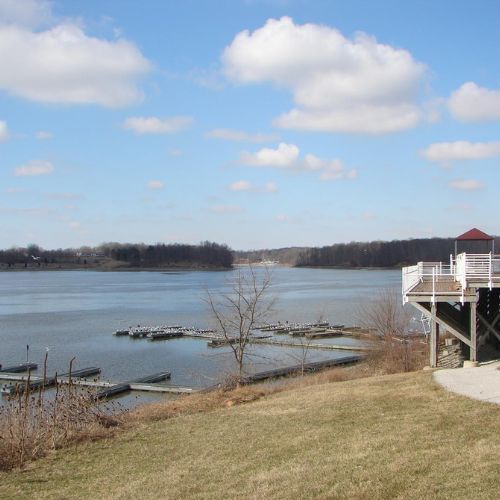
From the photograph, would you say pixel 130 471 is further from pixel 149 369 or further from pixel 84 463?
pixel 149 369

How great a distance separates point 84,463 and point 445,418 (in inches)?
243

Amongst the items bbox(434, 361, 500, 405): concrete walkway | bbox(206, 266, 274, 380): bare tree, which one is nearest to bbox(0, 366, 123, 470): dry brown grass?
bbox(434, 361, 500, 405): concrete walkway

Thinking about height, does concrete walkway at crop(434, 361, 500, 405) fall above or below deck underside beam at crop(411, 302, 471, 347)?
below

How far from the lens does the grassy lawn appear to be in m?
7.45

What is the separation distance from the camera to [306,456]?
902 cm

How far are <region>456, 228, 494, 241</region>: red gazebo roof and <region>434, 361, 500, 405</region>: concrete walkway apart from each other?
9588 mm

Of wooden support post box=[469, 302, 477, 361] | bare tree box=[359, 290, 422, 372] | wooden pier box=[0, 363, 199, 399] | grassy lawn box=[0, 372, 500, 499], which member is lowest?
wooden pier box=[0, 363, 199, 399]

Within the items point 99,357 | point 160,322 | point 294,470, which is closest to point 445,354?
point 294,470

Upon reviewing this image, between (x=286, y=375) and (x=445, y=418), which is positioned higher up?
(x=445, y=418)

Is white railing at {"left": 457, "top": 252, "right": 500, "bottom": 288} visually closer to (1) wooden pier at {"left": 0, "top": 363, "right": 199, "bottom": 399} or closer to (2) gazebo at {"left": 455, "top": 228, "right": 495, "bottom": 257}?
(2) gazebo at {"left": 455, "top": 228, "right": 495, "bottom": 257}

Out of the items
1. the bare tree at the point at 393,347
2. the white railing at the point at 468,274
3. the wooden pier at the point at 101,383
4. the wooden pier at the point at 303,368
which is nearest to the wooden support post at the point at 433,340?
the white railing at the point at 468,274

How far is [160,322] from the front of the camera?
56.7 meters

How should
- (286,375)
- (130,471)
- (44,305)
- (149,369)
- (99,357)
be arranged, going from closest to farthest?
(130,471), (286,375), (149,369), (99,357), (44,305)

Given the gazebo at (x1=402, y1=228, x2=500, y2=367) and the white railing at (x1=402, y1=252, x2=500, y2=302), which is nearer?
the gazebo at (x1=402, y1=228, x2=500, y2=367)
